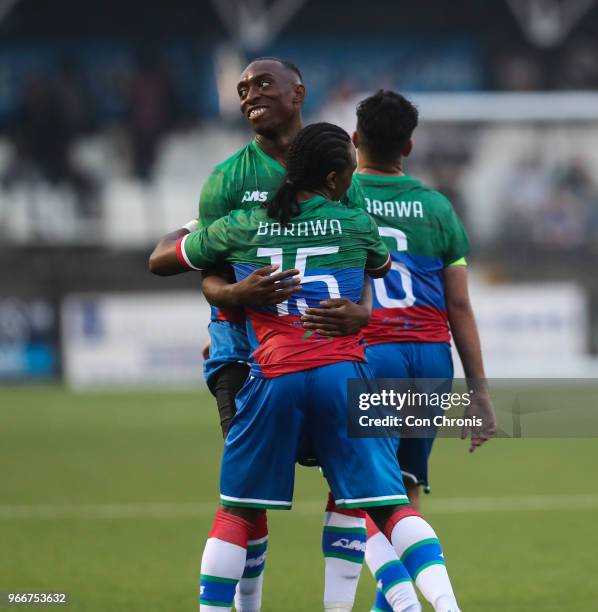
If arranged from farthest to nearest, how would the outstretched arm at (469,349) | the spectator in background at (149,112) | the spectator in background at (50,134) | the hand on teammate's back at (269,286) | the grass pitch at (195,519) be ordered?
the spectator in background at (149,112) → the spectator in background at (50,134) → the grass pitch at (195,519) → the outstretched arm at (469,349) → the hand on teammate's back at (269,286)

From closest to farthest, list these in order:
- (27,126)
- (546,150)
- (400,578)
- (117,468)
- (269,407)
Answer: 1. (269,407)
2. (400,578)
3. (117,468)
4. (546,150)
5. (27,126)

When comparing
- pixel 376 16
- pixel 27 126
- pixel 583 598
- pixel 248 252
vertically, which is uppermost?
pixel 376 16

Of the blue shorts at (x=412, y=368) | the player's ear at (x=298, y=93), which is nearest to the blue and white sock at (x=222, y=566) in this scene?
the blue shorts at (x=412, y=368)

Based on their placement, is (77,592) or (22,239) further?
(22,239)

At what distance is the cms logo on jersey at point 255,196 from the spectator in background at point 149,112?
19437 mm

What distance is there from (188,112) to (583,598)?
66.0 ft

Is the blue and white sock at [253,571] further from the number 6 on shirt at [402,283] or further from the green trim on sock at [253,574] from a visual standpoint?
the number 6 on shirt at [402,283]

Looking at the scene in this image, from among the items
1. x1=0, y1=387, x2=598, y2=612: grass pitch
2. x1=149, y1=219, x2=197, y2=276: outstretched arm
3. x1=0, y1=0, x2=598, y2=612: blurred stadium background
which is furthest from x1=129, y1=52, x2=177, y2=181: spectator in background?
x1=149, y1=219, x2=197, y2=276: outstretched arm

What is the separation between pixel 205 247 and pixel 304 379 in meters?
0.57

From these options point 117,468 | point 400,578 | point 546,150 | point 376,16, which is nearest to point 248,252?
point 400,578

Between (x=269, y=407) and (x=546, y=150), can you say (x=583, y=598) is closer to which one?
(x=269, y=407)

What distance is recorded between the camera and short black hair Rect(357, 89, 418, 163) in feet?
17.3

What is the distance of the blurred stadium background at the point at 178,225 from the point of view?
7930mm

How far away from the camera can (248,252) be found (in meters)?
4.55
